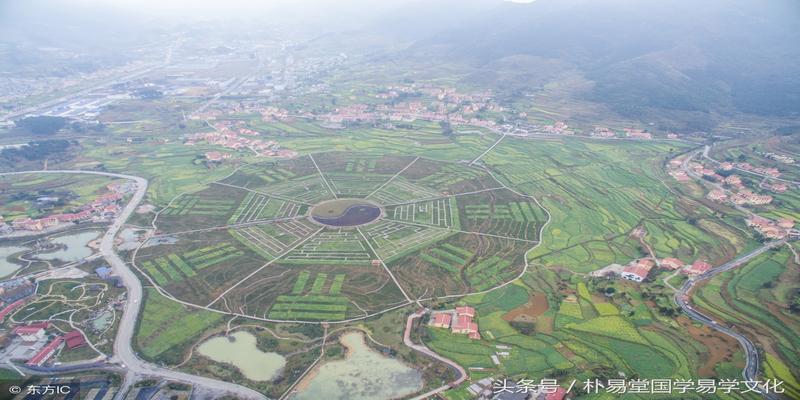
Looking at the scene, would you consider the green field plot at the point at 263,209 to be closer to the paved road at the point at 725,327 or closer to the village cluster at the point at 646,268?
the village cluster at the point at 646,268

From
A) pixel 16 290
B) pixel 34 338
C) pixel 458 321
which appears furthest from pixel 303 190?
pixel 34 338

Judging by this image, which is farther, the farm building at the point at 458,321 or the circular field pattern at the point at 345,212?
the circular field pattern at the point at 345,212

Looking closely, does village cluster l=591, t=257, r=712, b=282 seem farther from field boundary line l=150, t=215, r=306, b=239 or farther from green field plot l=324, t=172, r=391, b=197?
field boundary line l=150, t=215, r=306, b=239

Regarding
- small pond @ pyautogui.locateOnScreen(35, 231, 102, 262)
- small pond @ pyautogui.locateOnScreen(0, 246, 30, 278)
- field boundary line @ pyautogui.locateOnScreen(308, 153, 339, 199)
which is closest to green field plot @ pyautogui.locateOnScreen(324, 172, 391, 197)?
field boundary line @ pyautogui.locateOnScreen(308, 153, 339, 199)

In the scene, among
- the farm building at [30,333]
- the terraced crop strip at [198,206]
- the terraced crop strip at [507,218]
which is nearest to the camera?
the farm building at [30,333]

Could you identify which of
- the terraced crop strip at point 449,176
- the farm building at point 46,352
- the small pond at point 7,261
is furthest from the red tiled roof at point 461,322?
the small pond at point 7,261

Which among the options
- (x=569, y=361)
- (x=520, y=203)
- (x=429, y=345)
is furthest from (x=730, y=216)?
(x=429, y=345)
